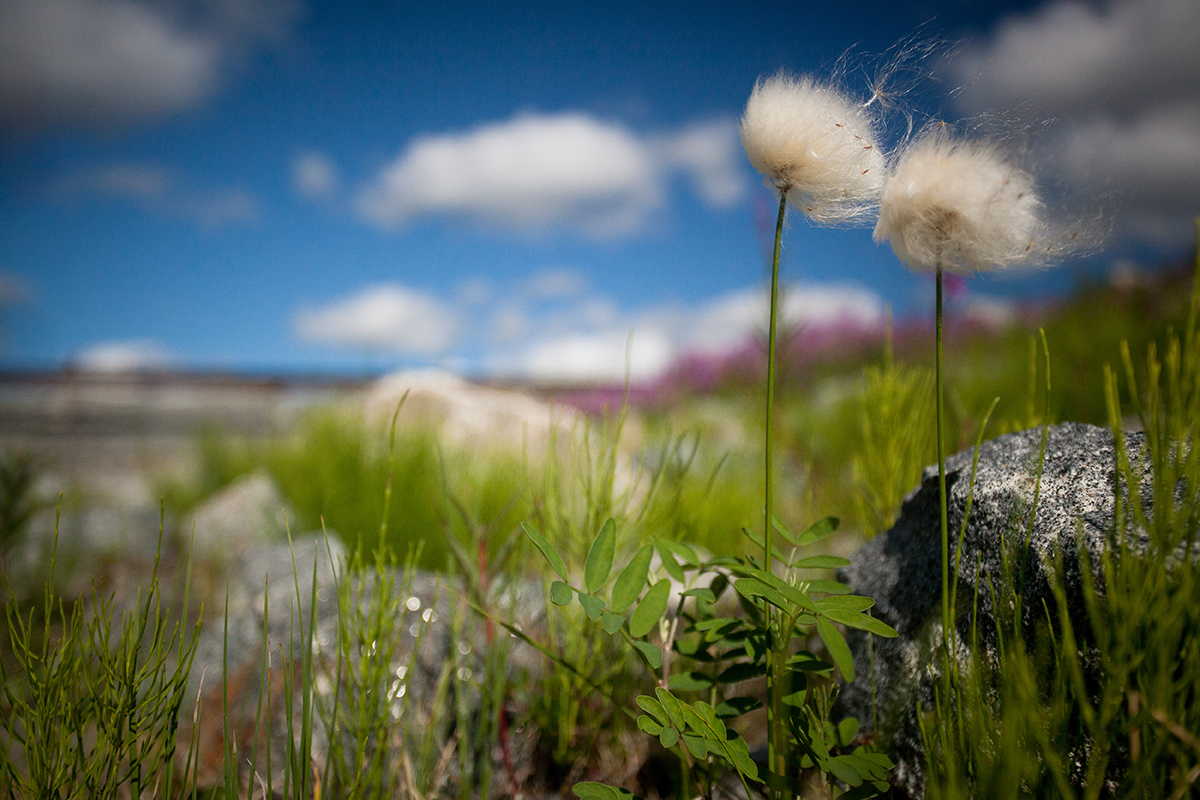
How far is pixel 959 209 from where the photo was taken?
0.70m

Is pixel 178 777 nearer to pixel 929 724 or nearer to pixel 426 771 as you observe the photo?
pixel 426 771

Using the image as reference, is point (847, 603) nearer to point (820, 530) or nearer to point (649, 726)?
point (820, 530)

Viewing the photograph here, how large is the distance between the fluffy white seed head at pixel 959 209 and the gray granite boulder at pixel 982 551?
33cm

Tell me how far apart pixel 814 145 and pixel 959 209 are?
18cm

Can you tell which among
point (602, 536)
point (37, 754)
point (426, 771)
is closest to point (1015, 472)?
point (602, 536)

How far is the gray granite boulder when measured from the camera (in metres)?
0.80

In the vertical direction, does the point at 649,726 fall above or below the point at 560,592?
below

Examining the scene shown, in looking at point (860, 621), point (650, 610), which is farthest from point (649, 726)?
point (860, 621)

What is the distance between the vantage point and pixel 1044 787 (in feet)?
2.30

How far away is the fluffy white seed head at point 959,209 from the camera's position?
0.70m

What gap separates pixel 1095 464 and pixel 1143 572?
0.24 m

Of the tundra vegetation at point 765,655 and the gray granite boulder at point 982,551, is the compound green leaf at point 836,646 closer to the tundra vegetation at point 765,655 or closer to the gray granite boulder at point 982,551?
the tundra vegetation at point 765,655

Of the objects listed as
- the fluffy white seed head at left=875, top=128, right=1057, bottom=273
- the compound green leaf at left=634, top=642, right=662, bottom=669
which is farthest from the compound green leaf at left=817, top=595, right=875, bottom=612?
the fluffy white seed head at left=875, top=128, right=1057, bottom=273

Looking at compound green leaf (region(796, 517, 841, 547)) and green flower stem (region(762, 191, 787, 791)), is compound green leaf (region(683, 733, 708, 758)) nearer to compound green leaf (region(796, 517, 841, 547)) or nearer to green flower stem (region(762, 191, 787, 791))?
green flower stem (region(762, 191, 787, 791))
